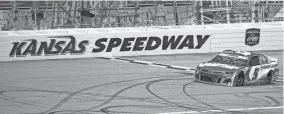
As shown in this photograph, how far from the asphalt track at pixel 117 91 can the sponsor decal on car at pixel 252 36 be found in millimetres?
4529

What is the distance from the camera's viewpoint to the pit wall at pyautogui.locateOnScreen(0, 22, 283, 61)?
75.9ft

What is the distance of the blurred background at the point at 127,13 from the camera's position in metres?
23.8

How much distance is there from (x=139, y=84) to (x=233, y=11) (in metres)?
10.2

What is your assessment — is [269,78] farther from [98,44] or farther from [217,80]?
[98,44]

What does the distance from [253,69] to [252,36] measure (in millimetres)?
8767

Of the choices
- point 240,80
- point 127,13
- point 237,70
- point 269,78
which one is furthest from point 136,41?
point 237,70

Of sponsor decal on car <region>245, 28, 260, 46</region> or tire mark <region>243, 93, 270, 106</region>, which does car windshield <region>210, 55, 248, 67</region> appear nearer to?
tire mark <region>243, 93, 270, 106</region>

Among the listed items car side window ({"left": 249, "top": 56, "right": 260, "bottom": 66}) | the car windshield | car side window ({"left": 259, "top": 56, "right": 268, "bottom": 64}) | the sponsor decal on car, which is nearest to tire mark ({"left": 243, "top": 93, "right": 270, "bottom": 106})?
the car windshield

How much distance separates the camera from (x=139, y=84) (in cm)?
1758

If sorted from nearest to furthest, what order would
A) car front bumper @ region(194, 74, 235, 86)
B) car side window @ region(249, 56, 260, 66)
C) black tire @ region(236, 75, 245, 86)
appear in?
car front bumper @ region(194, 74, 235, 86)
black tire @ region(236, 75, 245, 86)
car side window @ region(249, 56, 260, 66)

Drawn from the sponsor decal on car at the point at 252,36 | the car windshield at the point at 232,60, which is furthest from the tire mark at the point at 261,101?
the sponsor decal on car at the point at 252,36

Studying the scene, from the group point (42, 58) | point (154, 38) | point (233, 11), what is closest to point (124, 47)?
point (154, 38)

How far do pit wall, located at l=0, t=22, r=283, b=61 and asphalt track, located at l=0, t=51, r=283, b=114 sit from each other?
871 mm

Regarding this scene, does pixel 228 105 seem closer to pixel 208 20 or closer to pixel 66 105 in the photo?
pixel 66 105
